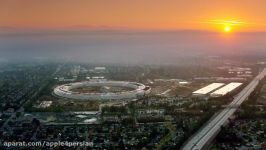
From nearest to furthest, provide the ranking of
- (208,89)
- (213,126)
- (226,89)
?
(213,126), (208,89), (226,89)

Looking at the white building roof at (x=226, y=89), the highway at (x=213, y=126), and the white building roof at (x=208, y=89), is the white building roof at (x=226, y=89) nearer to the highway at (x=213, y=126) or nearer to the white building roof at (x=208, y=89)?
the white building roof at (x=208, y=89)

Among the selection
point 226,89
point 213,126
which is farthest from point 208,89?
point 213,126

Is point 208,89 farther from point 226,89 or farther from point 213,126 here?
point 213,126

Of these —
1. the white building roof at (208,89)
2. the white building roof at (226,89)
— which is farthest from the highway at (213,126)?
the white building roof at (208,89)

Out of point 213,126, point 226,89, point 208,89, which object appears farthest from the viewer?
point 226,89

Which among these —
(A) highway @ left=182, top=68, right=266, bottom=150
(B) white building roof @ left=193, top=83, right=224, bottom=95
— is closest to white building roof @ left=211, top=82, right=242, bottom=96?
(B) white building roof @ left=193, top=83, right=224, bottom=95

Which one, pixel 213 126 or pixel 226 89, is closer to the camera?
pixel 213 126

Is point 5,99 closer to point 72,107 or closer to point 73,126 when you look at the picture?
point 72,107

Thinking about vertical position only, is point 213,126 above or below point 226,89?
above
